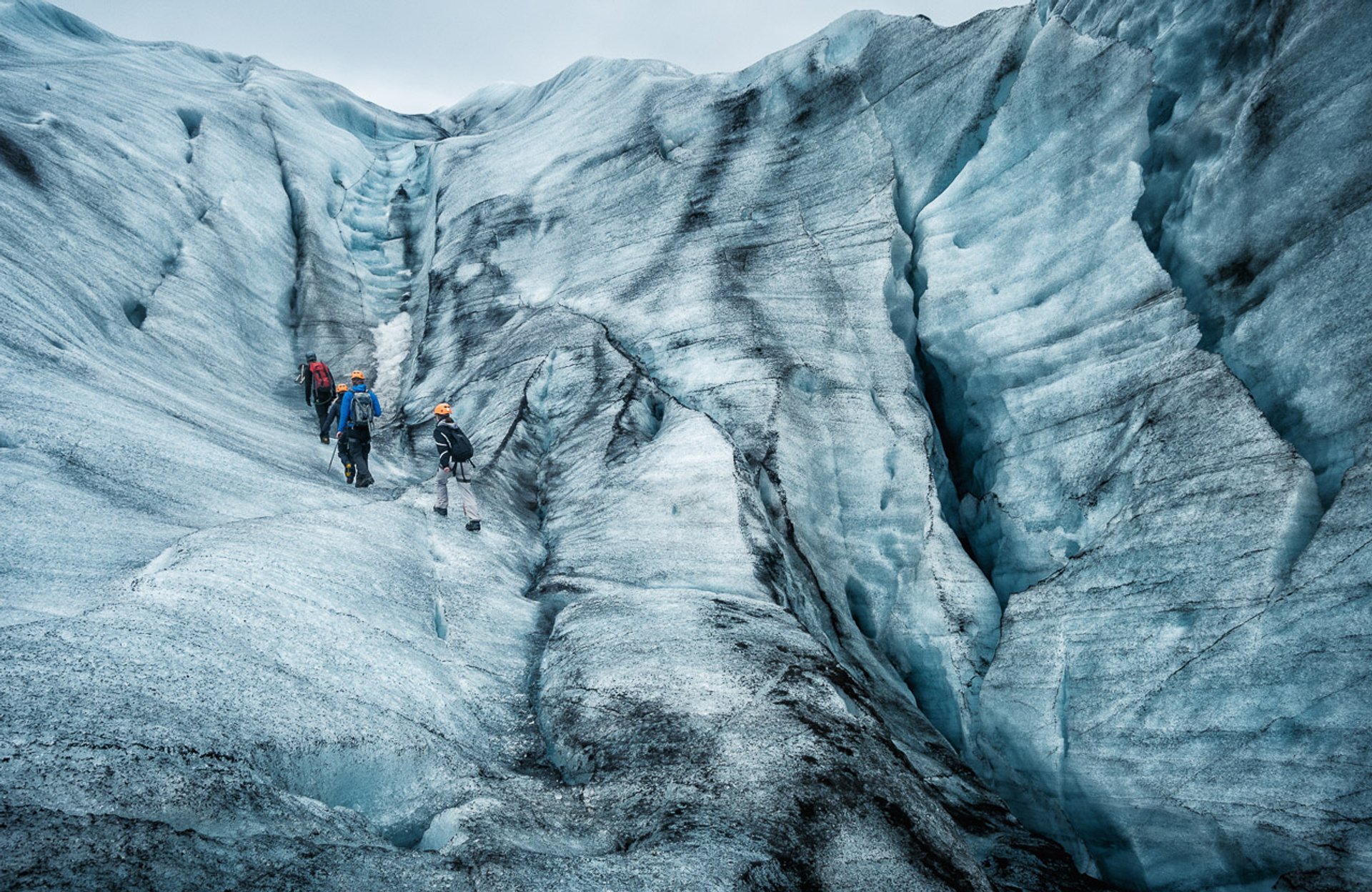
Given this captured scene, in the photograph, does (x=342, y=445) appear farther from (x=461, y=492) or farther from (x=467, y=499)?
(x=467, y=499)

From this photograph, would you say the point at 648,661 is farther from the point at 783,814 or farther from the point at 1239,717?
the point at 1239,717

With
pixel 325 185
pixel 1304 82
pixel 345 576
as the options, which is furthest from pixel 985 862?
pixel 325 185

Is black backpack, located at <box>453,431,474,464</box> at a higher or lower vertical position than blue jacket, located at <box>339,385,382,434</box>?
lower

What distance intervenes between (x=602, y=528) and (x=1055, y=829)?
793cm

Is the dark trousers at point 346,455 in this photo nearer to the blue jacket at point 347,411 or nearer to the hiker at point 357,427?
the hiker at point 357,427

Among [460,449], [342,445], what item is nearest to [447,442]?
[460,449]

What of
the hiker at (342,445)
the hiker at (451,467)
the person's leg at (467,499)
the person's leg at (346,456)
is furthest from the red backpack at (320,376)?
the person's leg at (467,499)

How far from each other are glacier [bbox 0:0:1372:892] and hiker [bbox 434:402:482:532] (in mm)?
412

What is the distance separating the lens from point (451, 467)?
40.0 feet

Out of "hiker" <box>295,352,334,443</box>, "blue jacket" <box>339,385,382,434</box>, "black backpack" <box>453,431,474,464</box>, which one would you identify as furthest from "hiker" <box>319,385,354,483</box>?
"black backpack" <box>453,431,474,464</box>

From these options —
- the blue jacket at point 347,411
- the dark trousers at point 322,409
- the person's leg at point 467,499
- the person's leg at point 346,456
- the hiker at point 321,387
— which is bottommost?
the person's leg at point 467,499

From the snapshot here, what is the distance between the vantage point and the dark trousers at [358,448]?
13586 millimetres

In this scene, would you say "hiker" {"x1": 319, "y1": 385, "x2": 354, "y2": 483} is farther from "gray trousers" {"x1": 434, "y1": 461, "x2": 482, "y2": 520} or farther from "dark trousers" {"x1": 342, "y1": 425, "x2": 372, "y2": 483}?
"gray trousers" {"x1": 434, "y1": 461, "x2": 482, "y2": 520}

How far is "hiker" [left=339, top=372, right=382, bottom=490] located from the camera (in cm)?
1345
